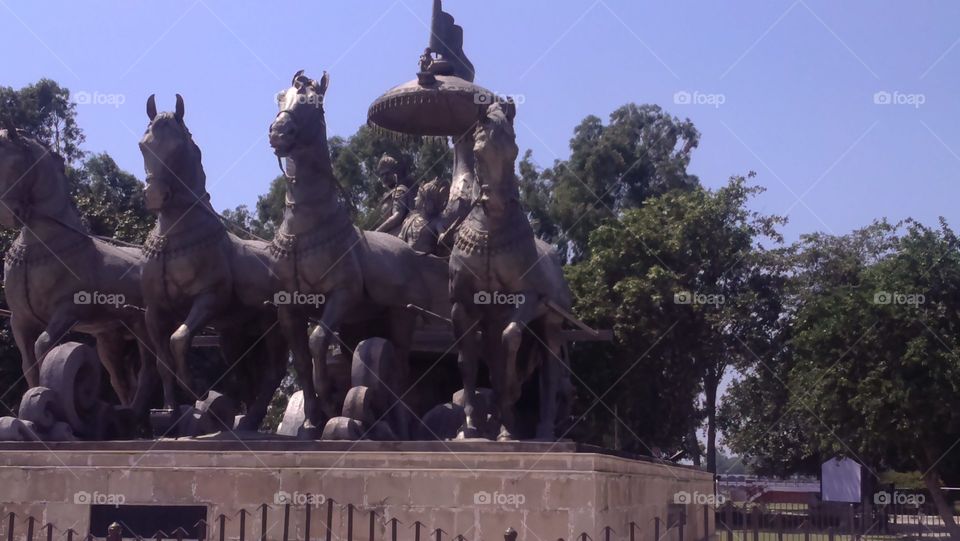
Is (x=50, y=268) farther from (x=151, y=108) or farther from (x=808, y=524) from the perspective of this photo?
(x=808, y=524)

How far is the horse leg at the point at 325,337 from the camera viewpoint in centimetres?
1173

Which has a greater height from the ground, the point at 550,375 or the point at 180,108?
the point at 180,108

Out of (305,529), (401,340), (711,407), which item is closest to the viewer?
(305,529)

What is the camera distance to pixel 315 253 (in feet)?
39.0

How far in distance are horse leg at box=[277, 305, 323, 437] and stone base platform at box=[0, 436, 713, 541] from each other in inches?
49.7

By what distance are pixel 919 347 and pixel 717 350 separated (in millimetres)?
5710

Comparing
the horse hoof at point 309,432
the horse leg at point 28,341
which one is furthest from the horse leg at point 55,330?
the horse hoof at point 309,432

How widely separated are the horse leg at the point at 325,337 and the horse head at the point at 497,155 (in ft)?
5.96

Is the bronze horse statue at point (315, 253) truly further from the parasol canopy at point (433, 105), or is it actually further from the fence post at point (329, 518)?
the parasol canopy at point (433, 105)

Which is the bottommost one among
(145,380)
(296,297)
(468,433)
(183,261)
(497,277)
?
(468,433)

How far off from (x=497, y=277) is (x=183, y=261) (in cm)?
328

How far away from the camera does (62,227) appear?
1304 centimetres

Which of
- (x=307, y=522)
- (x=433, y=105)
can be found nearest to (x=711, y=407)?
(x=433, y=105)

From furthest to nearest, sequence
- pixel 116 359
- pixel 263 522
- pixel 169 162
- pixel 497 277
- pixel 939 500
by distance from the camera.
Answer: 1. pixel 939 500
2. pixel 116 359
3. pixel 169 162
4. pixel 497 277
5. pixel 263 522
